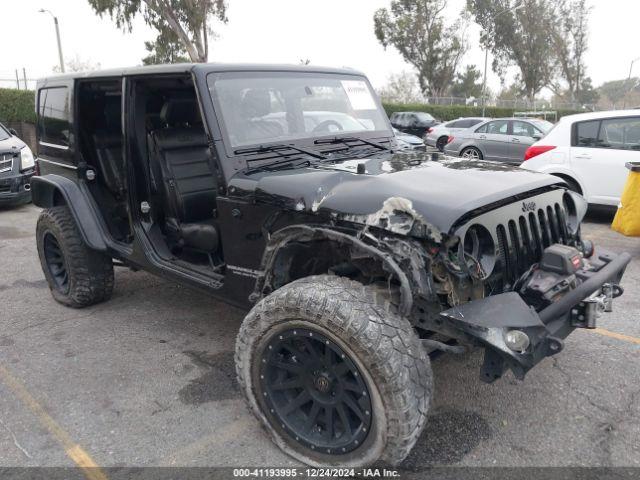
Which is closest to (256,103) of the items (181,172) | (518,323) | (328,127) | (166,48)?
(328,127)

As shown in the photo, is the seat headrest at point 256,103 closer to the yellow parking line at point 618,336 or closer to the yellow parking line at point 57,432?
the yellow parking line at point 57,432

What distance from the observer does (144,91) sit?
3803 mm

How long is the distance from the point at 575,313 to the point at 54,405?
2.90 m

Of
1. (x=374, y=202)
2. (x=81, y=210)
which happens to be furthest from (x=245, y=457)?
(x=81, y=210)

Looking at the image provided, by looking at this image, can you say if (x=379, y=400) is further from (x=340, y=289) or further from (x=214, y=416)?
(x=214, y=416)

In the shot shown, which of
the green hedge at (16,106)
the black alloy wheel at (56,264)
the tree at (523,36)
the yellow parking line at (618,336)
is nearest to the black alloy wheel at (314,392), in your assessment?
the yellow parking line at (618,336)

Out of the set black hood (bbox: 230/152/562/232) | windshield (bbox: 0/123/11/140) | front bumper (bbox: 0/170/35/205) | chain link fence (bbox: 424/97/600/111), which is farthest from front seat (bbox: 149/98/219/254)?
chain link fence (bbox: 424/97/600/111)

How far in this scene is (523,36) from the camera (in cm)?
4512

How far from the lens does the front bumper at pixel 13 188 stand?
8984 millimetres

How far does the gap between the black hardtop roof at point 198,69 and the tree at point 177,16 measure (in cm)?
2093

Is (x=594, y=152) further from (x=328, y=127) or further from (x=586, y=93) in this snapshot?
(x=586, y=93)

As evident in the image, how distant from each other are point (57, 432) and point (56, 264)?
227 cm

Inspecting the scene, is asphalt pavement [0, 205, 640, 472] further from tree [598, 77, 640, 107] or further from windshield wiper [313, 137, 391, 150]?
tree [598, 77, 640, 107]

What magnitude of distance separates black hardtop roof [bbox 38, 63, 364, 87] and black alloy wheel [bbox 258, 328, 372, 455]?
1708mm
